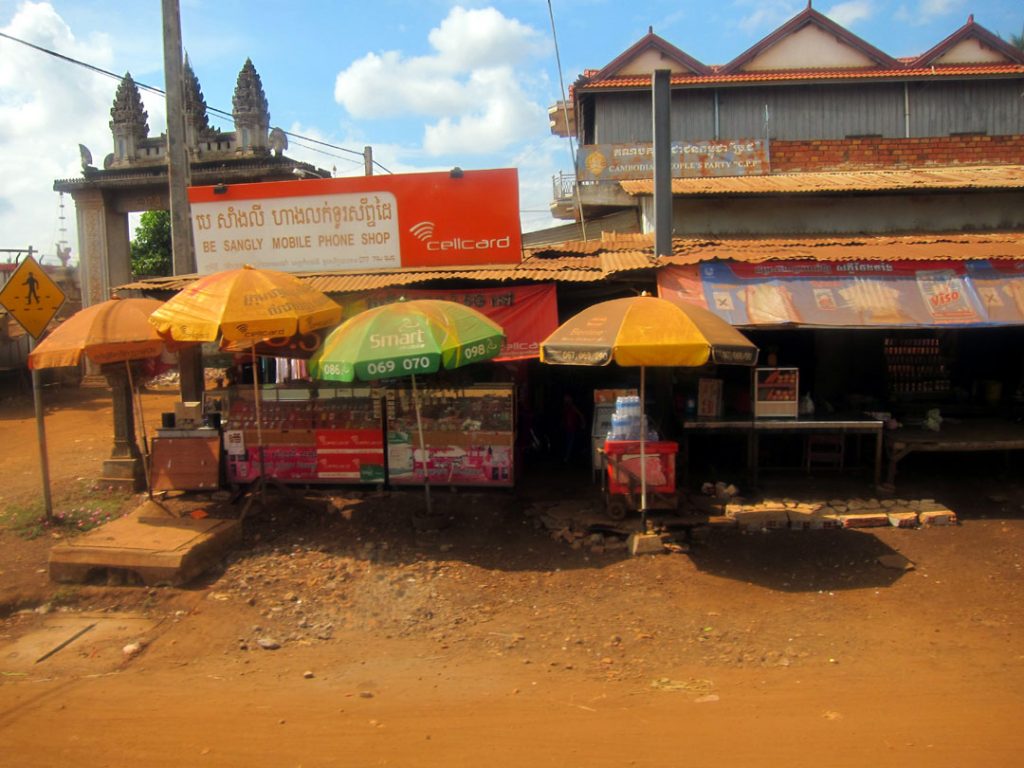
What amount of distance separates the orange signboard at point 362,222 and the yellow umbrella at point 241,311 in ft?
7.35

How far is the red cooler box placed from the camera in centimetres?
738

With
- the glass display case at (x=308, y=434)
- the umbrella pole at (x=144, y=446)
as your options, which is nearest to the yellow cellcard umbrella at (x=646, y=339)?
the glass display case at (x=308, y=434)

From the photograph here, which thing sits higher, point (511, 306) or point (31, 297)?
point (31, 297)

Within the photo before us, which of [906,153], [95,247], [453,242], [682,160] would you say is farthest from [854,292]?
[95,247]

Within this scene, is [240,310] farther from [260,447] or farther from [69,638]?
[69,638]

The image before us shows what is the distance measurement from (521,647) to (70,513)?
252 inches

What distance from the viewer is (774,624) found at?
5863 millimetres

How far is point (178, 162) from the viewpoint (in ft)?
31.2

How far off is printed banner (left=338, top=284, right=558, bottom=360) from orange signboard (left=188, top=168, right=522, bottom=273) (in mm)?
764

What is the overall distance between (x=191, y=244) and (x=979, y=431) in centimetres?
1047

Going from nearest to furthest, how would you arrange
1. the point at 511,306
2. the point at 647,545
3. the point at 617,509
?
the point at 647,545 → the point at 617,509 → the point at 511,306


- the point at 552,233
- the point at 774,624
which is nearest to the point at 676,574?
the point at 774,624

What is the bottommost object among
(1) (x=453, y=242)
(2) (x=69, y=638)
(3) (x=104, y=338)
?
(2) (x=69, y=638)

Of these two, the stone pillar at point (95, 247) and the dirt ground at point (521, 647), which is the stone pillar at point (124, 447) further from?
the stone pillar at point (95, 247)
